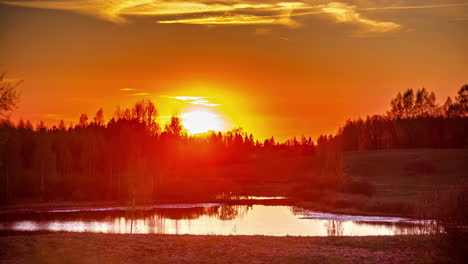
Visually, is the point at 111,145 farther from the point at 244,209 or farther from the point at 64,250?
the point at 64,250

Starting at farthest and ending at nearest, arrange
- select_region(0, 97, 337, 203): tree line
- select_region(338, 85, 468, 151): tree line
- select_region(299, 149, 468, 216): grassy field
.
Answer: select_region(338, 85, 468, 151): tree line, select_region(0, 97, 337, 203): tree line, select_region(299, 149, 468, 216): grassy field

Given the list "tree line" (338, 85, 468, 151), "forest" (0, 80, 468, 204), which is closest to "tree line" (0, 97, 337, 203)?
"forest" (0, 80, 468, 204)

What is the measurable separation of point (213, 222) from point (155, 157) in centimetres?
7442

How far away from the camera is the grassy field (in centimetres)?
6425

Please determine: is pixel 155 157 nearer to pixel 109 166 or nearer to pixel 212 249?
pixel 109 166

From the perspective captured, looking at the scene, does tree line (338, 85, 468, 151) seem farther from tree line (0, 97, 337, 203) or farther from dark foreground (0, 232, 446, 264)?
dark foreground (0, 232, 446, 264)

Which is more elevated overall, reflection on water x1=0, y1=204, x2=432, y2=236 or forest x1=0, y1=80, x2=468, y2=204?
forest x1=0, y1=80, x2=468, y2=204

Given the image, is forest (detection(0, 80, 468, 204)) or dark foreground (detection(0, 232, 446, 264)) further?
forest (detection(0, 80, 468, 204))

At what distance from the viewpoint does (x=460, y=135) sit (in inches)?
5581

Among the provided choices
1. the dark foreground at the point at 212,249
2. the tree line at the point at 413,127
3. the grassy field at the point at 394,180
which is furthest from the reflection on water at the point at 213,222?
the tree line at the point at 413,127

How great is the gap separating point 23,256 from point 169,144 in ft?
396

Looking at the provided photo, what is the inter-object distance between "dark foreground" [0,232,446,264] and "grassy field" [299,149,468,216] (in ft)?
74.9

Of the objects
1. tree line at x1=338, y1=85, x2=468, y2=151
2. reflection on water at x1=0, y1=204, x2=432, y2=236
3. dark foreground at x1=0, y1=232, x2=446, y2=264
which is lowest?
reflection on water at x1=0, y1=204, x2=432, y2=236

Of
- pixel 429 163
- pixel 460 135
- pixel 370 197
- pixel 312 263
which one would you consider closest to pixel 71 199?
pixel 370 197
